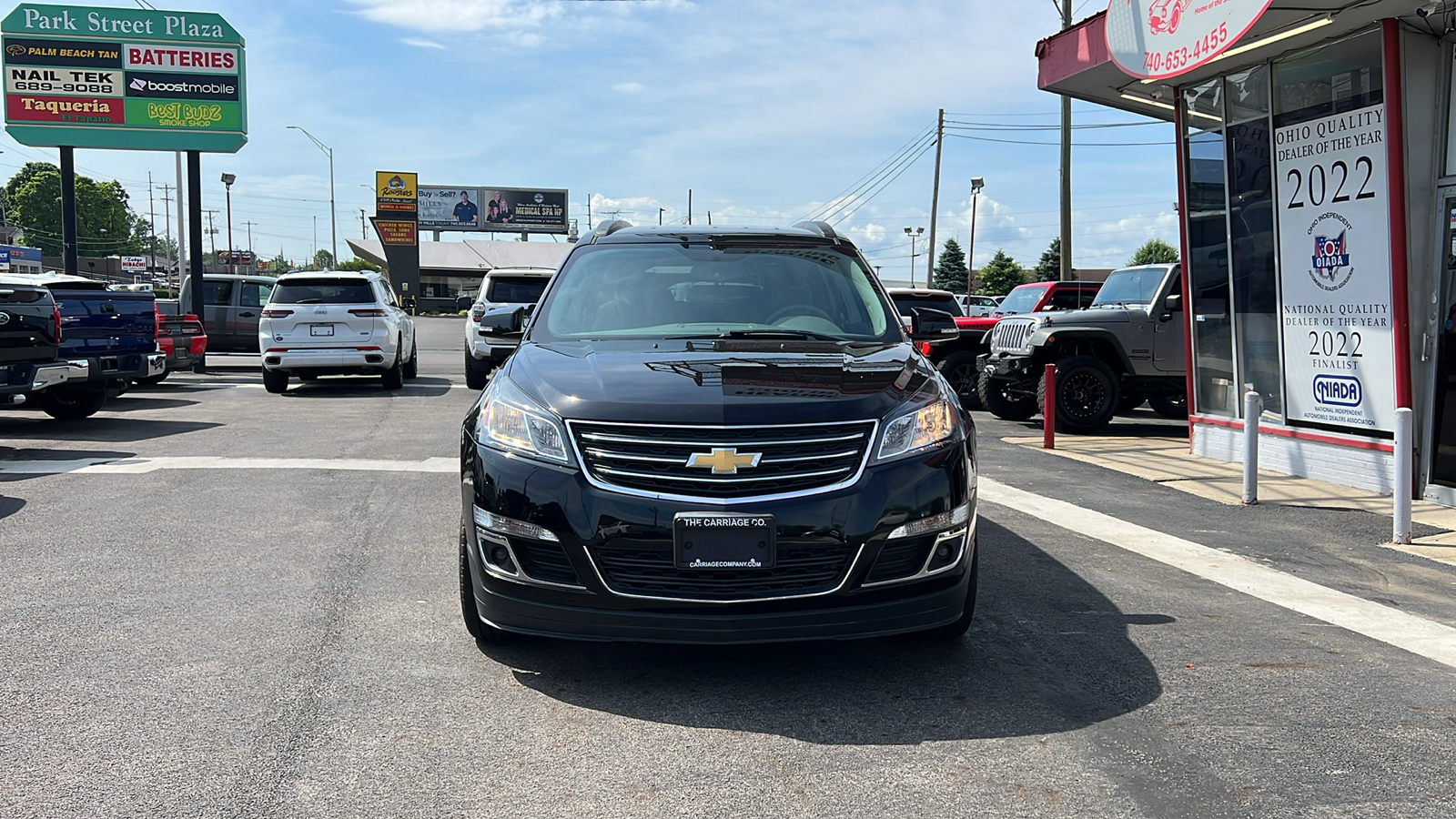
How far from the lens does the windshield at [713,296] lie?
17.1ft

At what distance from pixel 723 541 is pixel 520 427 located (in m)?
0.88

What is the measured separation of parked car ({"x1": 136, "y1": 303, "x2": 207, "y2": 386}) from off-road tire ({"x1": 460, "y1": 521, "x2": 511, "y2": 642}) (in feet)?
45.8

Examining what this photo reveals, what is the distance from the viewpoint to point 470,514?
13.3 ft

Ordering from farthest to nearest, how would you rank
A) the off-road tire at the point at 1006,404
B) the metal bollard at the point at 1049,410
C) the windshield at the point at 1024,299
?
the windshield at the point at 1024,299 < the off-road tire at the point at 1006,404 < the metal bollard at the point at 1049,410

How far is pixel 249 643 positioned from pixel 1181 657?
3662mm

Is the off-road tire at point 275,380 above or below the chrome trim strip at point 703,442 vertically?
above

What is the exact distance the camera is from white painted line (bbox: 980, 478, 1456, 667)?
193 inches

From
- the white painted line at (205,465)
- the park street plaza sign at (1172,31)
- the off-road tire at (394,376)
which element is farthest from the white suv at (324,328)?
the park street plaza sign at (1172,31)

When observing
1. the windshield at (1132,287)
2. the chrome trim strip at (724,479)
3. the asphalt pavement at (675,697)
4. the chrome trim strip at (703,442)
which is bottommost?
the asphalt pavement at (675,697)

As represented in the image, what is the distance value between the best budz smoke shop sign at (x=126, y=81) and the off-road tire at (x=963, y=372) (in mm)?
15913

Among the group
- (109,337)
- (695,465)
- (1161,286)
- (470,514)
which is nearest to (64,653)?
(470,514)

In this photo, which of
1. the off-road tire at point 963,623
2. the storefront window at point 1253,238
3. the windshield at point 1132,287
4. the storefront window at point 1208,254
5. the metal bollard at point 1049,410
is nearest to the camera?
the off-road tire at point 963,623

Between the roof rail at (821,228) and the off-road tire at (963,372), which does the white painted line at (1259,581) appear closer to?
the roof rail at (821,228)

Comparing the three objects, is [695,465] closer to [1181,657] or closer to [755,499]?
[755,499]
